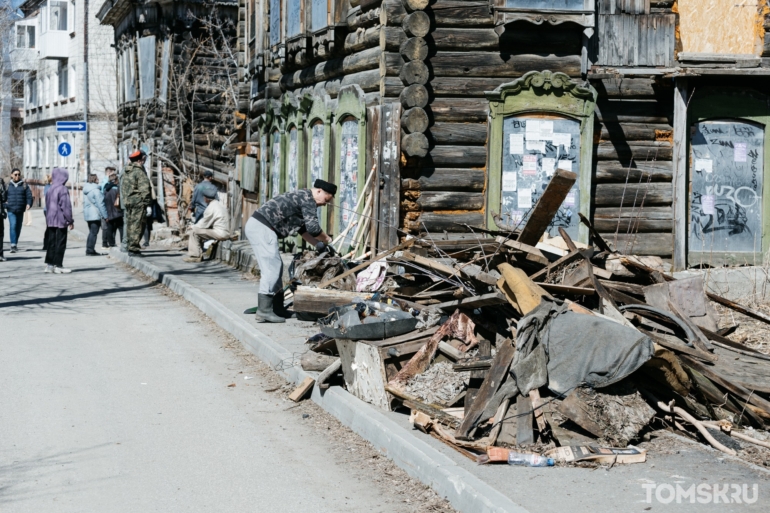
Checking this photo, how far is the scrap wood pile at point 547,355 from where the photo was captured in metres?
6.36

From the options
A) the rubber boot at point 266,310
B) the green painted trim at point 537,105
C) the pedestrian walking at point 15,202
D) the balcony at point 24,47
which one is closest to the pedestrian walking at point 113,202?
the pedestrian walking at point 15,202

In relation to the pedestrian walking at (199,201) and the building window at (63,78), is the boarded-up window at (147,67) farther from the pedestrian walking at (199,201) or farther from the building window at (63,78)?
the building window at (63,78)

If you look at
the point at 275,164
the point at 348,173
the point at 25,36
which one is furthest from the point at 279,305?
the point at 25,36

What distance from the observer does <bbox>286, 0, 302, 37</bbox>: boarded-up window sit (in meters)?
17.5

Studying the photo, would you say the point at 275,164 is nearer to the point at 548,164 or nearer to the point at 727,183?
the point at 548,164

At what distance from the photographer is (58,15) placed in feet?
169

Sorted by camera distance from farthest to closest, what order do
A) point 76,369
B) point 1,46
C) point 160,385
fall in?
point 1,46 < point 76,369 < point 160,385

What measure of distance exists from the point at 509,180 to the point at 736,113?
3.44 m

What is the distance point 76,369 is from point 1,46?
53316 millimetres

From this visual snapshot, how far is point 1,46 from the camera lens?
57719mm

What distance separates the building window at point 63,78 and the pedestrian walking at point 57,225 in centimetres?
3466

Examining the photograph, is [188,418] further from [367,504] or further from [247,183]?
[247,183]

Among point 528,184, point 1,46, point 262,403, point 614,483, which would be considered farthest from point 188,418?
point 1,46

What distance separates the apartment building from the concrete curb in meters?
25.6
